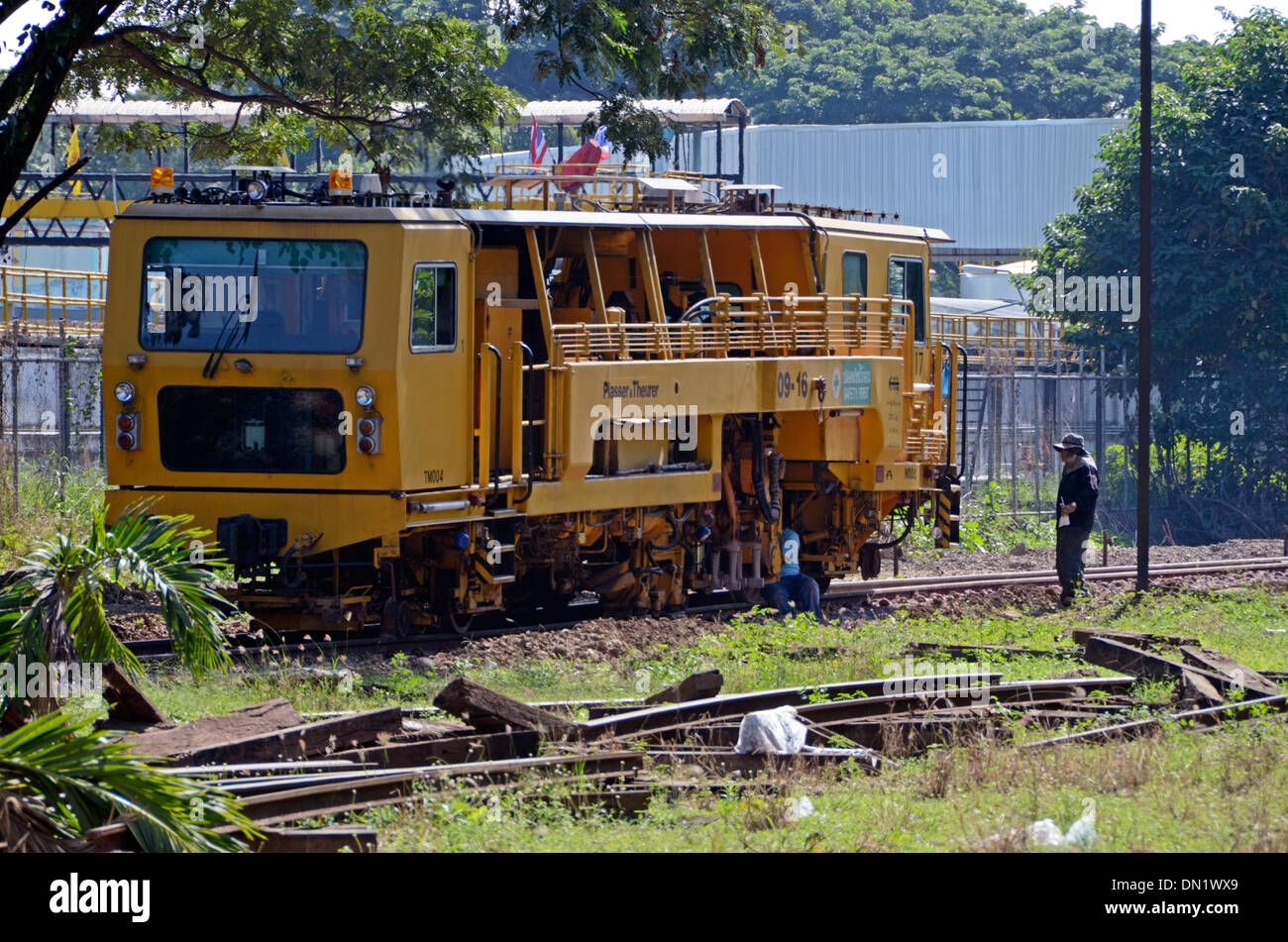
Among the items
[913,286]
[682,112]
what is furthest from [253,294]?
[682,112]

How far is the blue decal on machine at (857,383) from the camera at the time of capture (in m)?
17.4

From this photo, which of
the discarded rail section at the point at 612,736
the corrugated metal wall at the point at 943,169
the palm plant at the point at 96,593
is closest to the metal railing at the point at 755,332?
the discarded rail section at the point at 612,736

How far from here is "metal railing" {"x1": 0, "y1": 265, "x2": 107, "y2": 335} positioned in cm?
2428

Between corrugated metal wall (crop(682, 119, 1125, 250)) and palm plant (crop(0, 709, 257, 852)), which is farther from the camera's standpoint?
corrugated metal wall (crop(682, 119, 1125, 250))

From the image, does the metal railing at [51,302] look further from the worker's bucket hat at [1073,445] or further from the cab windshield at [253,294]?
the worker's bucket hat at [1073,445]

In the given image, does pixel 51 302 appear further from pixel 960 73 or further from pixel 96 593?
pixel 960 73

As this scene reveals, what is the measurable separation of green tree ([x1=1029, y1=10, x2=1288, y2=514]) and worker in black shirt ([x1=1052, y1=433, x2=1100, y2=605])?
45.2 feet

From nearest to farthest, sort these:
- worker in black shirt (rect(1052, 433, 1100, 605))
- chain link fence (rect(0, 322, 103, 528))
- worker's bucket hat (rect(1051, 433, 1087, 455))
A: worker in black shirt (rect(1052, 433, 1100, 605))
worker's bucket hat (rect(1051, 433, 1087, 455))
chain link fence (rect(0, 322, 103, 528))

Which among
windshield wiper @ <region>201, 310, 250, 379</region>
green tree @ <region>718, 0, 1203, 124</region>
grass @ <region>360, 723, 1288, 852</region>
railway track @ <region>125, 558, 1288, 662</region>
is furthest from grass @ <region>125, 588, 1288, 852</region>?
green tree @ <region>718, 0, 1203, 124</region>

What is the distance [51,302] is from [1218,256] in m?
21.0

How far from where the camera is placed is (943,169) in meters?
49.7

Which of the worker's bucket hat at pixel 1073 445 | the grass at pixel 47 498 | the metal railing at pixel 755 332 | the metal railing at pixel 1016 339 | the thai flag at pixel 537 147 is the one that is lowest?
the grass at pixel 47 498

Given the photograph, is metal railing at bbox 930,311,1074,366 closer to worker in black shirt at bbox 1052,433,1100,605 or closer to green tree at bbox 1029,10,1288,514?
green tree at bbox 1029,10,1288,514

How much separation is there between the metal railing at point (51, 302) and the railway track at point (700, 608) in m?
4.52
